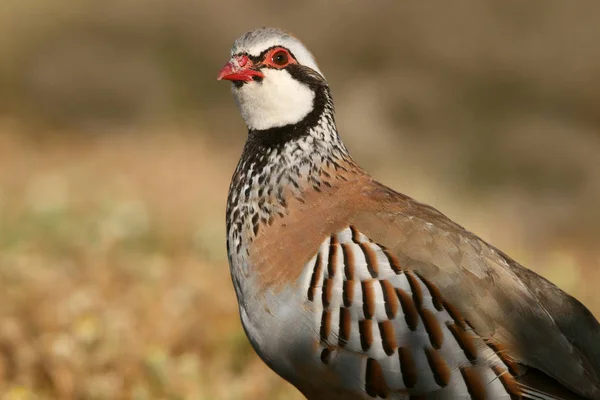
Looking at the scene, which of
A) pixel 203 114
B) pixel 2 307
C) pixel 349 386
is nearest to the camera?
pixel 349 386

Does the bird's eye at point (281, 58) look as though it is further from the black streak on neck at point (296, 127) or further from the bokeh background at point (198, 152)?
the bokeh background at point (198, 152)

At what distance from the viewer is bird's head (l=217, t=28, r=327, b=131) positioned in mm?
3846

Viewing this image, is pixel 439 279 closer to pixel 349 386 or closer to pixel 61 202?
pixel 349 386

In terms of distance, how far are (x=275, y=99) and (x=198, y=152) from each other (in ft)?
21.0

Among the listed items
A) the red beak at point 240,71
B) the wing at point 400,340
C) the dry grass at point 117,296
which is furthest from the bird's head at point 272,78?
the dry grass at point 117,296

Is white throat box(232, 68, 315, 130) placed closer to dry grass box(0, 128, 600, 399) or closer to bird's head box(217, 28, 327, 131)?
bird's head box(217, 28, 327, 131)

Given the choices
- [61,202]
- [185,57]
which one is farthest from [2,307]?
[185,57]

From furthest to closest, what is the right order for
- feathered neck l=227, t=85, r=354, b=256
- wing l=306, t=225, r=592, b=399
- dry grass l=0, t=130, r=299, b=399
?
dry grass l=0, t=130, r=299, b=399 < feathered neck l=227, t=85, r=354, b=256 < wing l=306, t=225, r=592, b=399

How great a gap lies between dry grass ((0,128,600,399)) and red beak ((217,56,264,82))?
1315 millimetres

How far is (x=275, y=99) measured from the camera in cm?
385

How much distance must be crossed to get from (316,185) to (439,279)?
0.63 meters

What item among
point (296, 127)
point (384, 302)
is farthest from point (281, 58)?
point (384, 302)

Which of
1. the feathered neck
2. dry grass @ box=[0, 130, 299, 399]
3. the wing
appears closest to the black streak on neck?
the feathered neck

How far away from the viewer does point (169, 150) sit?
10.0m
